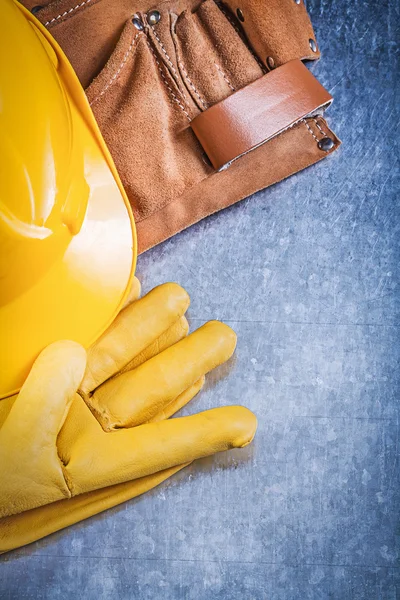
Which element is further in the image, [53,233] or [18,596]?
[18,596]

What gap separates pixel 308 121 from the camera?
44.9 inches

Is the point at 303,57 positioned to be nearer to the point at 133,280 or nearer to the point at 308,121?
the point at 308,121

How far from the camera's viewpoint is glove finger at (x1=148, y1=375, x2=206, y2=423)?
1.08 meters

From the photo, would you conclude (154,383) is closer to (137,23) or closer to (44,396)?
(44,396)

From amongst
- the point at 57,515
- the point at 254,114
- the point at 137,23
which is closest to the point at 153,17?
the point at 137,23

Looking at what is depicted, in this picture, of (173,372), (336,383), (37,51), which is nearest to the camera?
(37,51)

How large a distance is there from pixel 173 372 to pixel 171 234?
0.87 ft

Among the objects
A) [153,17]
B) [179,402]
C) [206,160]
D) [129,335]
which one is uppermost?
[153,17]

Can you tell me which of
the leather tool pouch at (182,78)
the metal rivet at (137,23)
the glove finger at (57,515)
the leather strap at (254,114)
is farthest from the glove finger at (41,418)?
the metal rivet at (137,23)

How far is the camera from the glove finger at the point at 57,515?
105 cm

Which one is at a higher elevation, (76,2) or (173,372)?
(76,2)

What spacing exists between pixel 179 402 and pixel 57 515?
28cm

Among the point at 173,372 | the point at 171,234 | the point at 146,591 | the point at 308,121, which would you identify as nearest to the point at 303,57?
the point at 308,121

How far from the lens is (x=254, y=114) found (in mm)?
1058
